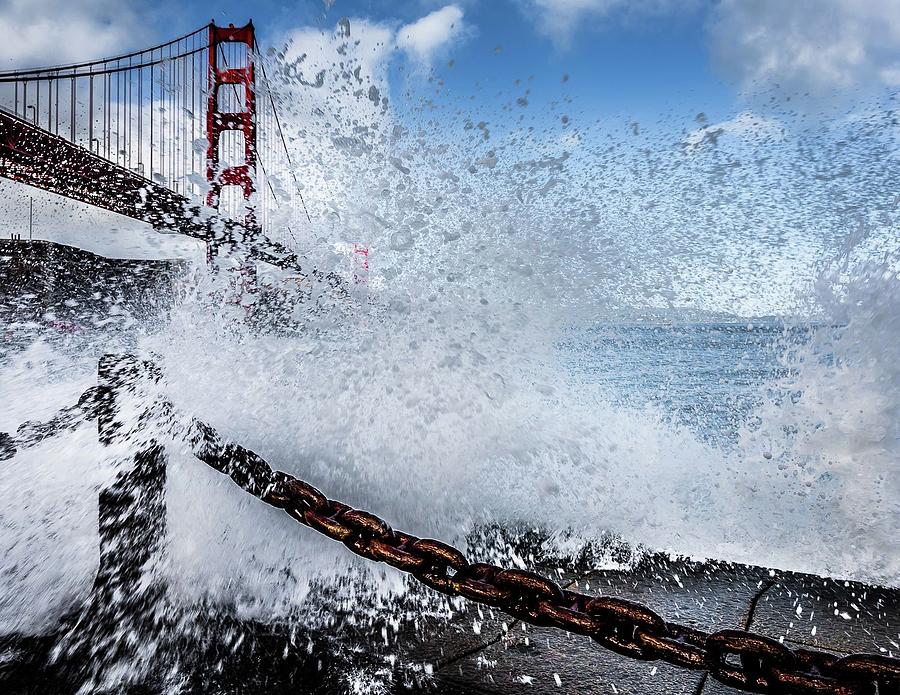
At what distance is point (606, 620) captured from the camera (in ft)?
3.13

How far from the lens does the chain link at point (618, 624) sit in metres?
0.83

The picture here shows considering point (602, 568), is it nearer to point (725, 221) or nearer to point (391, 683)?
point (391, 683)

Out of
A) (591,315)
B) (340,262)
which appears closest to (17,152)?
(340,262)

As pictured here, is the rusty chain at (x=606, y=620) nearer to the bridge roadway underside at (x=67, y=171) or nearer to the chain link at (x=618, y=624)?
the chain link at (x=618, y=624)

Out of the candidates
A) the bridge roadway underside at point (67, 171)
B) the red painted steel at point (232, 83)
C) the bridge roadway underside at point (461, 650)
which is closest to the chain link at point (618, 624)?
the bridge roadway underside at point (461, 650)

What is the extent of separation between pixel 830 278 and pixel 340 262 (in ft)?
7.86

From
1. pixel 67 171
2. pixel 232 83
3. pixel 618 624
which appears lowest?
pixel 618 624

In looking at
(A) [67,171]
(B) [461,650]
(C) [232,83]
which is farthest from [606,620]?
(C) [232,83]

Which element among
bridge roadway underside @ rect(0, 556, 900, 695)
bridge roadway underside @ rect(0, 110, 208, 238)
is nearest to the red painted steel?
bridge roadway underside @ rect(0, 110, 208, 238)

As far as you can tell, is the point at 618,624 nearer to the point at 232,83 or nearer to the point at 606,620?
the point at 606,620

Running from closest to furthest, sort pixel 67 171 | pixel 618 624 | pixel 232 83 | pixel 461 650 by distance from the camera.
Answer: pixel 618 624 < pixel 461 650 < pixel 67 171 < pixel 232 83

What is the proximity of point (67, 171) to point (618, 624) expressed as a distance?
13667mm

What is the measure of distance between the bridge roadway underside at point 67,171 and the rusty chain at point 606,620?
1109 cm

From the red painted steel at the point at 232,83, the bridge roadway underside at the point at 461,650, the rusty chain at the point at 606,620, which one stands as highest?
the red painted steel at the point at 232,83
